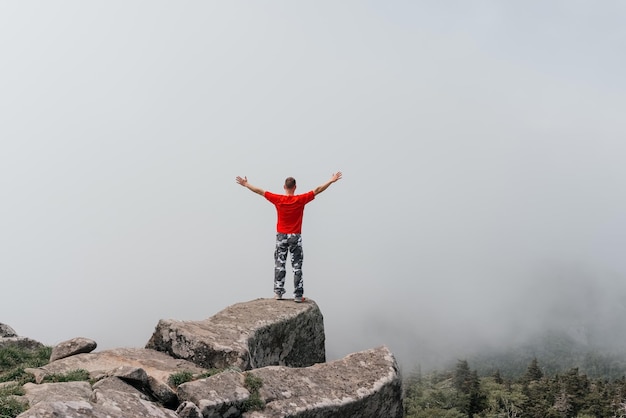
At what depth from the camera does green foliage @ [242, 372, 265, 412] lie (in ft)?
36.6

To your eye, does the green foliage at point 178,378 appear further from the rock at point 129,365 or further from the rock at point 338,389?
the rock at point 338,389

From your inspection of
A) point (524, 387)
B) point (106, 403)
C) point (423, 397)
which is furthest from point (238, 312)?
point (524, 387)

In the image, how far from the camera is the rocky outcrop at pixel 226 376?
10234 mm

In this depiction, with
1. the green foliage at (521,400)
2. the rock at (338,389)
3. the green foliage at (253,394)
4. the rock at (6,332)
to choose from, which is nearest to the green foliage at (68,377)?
the green foliage at (253,394)

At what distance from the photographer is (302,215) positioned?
19.7 meters

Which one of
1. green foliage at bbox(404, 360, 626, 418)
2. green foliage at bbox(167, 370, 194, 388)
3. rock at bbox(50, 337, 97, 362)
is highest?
rock at bbox(50, 337, 97, 362)

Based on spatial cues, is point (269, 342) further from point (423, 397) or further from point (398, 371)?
point (423, 397)

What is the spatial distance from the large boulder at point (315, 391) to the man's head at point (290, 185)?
6852mm

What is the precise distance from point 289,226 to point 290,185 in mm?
1518

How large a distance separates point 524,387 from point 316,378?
14445 centimetres

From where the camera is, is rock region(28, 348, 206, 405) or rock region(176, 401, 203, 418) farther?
rock region(28, 348, 206, 405)

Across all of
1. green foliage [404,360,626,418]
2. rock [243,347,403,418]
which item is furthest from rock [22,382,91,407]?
green foliage [404,360,626,418]

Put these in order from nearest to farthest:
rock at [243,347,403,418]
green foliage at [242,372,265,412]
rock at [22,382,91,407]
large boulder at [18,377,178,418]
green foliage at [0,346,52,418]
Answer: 1. large boulder at [18,377,178,418]
2. green foliage at [0,346,52,418]
3. rock at [22,382,91,407]
4. green foliage at [242,372,265,412]
5. rock at [243,347,403,418]

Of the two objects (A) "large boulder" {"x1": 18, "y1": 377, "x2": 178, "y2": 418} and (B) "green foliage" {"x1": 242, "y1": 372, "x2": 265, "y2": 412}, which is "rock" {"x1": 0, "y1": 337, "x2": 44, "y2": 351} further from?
(B) "green foliage" {"x1": 242, "y1": 372, "x2": 265, "y2": 412}
